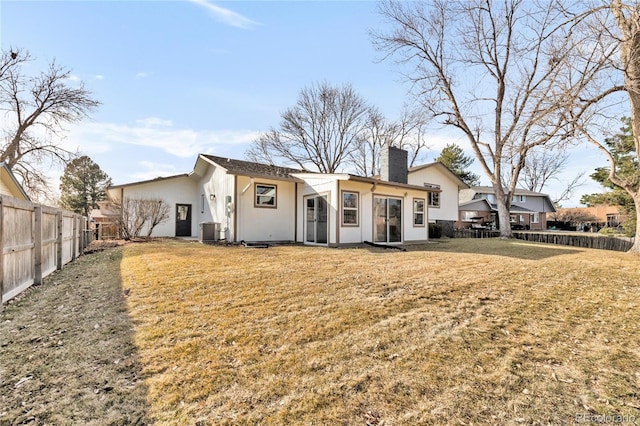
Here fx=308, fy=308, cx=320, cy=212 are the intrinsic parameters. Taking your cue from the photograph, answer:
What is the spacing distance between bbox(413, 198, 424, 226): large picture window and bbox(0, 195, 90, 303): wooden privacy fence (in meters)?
12.3

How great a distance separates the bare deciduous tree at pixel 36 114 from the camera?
18641 millimetres

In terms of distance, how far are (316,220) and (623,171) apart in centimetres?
1524

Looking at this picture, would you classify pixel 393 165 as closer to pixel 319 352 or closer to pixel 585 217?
pixel 319 352

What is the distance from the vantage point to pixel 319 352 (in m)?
2.82

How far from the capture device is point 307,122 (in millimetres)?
26953

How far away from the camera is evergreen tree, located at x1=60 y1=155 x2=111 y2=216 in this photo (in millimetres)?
29734

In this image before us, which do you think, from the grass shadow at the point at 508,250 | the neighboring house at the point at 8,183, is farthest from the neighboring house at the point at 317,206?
the neighboring house at the point at 8,183

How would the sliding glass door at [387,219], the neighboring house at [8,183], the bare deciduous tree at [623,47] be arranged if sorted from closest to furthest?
the bare deciduous tree at [623,47] → the neighboring house at [8,183] → the sliding glass door at [387,219]

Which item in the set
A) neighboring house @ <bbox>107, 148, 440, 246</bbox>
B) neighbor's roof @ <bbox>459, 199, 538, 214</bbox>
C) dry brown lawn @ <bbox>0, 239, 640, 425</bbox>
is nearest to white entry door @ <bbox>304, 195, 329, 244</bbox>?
neighboring house @ <bbox>107, 148, 440, 246</bbox>

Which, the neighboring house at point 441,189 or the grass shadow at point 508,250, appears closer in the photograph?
the grass shadow at point 508,250

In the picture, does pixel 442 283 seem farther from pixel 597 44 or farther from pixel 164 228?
pixel 164 228

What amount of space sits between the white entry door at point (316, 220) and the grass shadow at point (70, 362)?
7.74m

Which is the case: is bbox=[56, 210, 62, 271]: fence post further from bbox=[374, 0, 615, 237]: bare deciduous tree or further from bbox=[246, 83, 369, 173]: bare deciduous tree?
bbox=[246, 83, 369, 173]: bare deciduous tree

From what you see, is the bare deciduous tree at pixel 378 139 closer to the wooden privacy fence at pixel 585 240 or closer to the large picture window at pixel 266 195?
the wooden privacy fence at pixel 585 240
